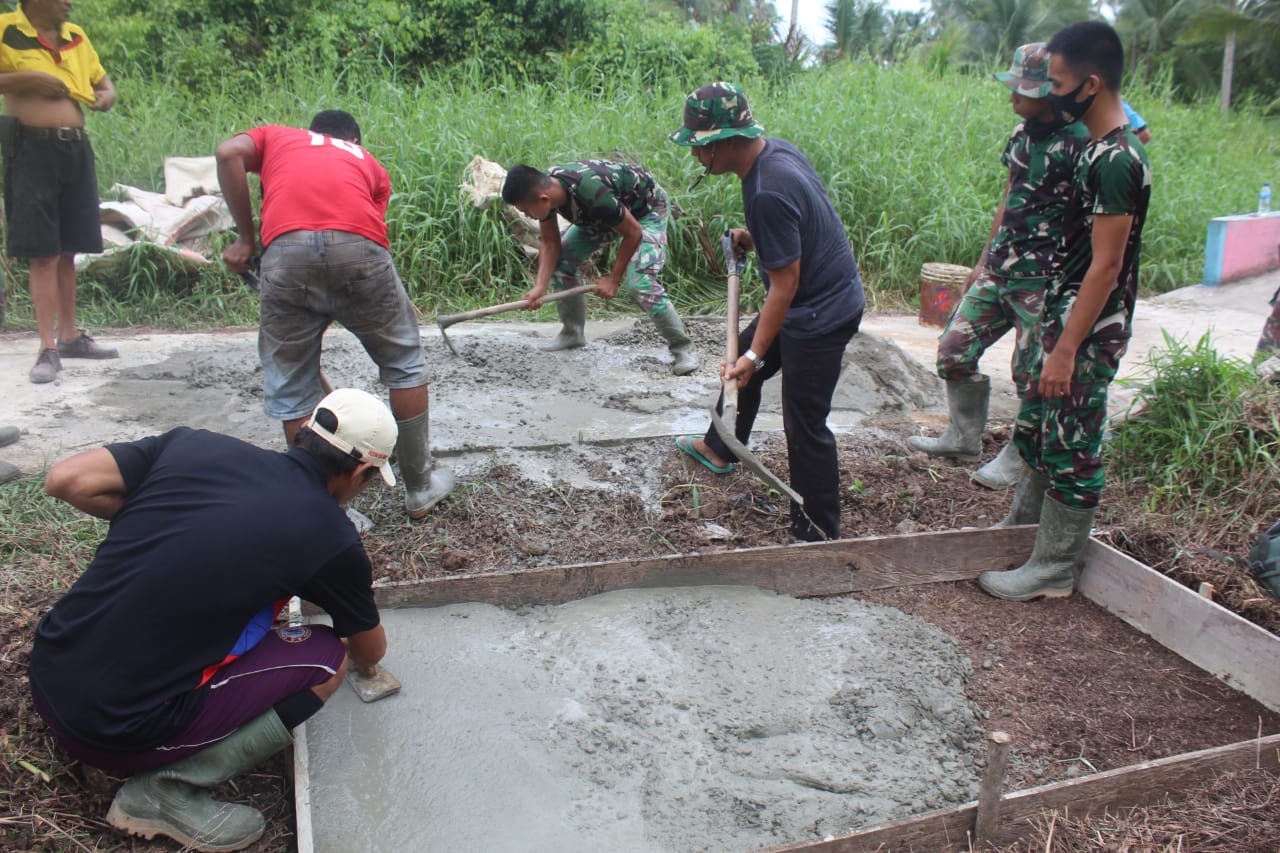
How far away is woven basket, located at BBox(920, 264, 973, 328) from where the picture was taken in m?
6.21

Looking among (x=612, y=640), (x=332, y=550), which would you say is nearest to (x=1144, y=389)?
(x=612, y=640)

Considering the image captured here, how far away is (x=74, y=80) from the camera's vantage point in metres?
4.39

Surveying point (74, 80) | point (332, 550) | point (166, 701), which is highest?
point (74, 80)

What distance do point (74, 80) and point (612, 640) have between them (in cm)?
392

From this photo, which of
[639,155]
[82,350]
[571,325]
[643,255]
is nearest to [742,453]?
[643,255]

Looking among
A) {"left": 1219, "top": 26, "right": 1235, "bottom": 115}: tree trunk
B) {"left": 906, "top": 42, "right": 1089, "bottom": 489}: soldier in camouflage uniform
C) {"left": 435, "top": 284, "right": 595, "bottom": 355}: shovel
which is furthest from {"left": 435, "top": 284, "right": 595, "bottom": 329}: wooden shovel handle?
{"left": 1219, "top": 26, "right": 1235, "bottom": 115}: tree trunk

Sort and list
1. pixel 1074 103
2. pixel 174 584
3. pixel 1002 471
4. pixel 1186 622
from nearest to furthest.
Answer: pixel 174 584, pixel 1074 103, pixel 1186 622, pixel 1002 471

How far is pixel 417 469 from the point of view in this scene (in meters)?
3.24

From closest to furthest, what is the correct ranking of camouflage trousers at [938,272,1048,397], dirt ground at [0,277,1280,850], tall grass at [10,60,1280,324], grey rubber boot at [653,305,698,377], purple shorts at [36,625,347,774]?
purple shorts at [36,625,347,774]
dirt ground at [0,277,1280,850]
camouflage trousers at [938,272,1048,397]
grey rubber boot at [653,305,698,377]
tall grass at [10,60,1280,324]

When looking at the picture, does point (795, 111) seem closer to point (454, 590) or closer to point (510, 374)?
point (510, 374)

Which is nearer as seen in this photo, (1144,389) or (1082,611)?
(1082,611)

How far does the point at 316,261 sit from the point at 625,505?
1.39m

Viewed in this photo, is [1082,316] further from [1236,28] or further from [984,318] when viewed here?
[1236,28]

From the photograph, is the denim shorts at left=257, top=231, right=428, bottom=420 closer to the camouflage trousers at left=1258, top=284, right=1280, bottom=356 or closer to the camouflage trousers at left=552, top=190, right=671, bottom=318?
the camouflage trousers at left=552, top=190, right=671, bottom=318
